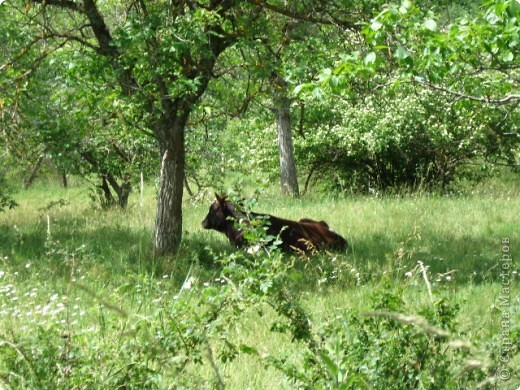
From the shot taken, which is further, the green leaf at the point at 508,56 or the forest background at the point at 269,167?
the green leaf at the point at 508,56

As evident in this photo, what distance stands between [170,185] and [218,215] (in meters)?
1.27

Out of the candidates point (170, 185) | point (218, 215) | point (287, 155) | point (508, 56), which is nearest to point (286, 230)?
point (218, 215)

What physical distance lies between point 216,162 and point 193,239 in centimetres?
695

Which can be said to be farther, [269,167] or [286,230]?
[269,167]

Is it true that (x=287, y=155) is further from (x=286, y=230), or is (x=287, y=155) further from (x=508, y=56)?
(x=508, y=56)

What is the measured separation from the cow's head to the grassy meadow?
325mm

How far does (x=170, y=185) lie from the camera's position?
974 cm

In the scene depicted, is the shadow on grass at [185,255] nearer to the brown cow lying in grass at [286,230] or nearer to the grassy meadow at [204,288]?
the grassy meadow at [204,288]

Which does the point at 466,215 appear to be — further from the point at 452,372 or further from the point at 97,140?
the point at 452,372

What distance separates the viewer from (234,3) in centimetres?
920

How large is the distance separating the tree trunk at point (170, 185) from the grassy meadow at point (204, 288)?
307 mm

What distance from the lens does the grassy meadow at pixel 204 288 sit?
3576 mm

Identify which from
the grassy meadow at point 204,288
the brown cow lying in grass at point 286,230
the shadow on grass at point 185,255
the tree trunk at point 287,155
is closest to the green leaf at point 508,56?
the grassy meadow at point 204,288

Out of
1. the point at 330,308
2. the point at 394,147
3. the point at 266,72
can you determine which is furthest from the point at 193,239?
the point at 394,147
